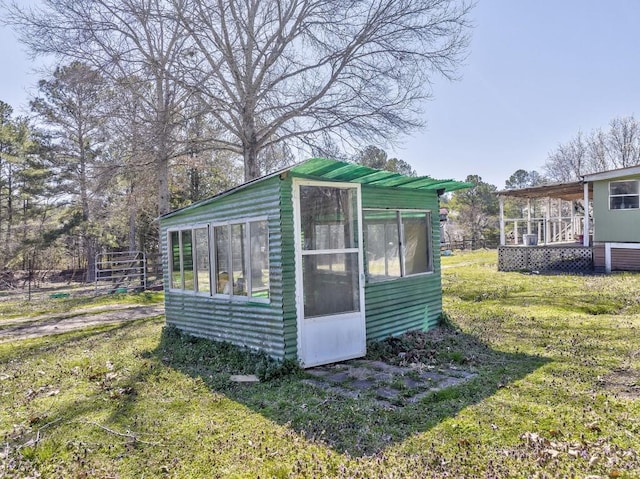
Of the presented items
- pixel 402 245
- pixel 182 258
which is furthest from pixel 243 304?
pixel 402 245

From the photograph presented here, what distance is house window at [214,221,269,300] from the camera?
5505 millimetres

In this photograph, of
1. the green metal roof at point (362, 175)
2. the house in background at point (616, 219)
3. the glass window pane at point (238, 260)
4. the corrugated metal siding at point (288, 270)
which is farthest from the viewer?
the house in background at point (616, 219)

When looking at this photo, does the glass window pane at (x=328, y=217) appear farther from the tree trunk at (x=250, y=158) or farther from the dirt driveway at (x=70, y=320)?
the dirt driveway at (x=70, y=320)

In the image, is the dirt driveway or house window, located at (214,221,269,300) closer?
house window, located at (214,221,269,300)

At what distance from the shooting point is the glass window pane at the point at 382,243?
6328 mm

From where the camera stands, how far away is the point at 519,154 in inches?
1688

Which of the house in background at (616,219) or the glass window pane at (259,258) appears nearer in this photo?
the glass window pane at (259,258)

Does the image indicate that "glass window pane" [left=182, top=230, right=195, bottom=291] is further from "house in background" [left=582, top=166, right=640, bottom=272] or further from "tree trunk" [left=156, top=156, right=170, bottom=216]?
"house in background" [left=582, top=166, right=640, bottom=272]

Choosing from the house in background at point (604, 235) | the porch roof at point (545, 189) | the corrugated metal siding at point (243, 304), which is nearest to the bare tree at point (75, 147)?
the corrugated metal siding at point (243, 304)

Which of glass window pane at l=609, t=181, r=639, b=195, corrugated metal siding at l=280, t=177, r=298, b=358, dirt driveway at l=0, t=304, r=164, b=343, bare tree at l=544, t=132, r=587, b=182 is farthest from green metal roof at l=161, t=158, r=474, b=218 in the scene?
bare tree at l=544, t=132, r=587, b=182

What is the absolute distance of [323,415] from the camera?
3.79 metres

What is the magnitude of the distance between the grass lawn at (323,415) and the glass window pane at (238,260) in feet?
2.88

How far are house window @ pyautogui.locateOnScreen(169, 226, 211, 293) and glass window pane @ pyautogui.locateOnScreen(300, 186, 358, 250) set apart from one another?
2013 millimetres

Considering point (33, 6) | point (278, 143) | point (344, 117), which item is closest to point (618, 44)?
point (344, 117)
